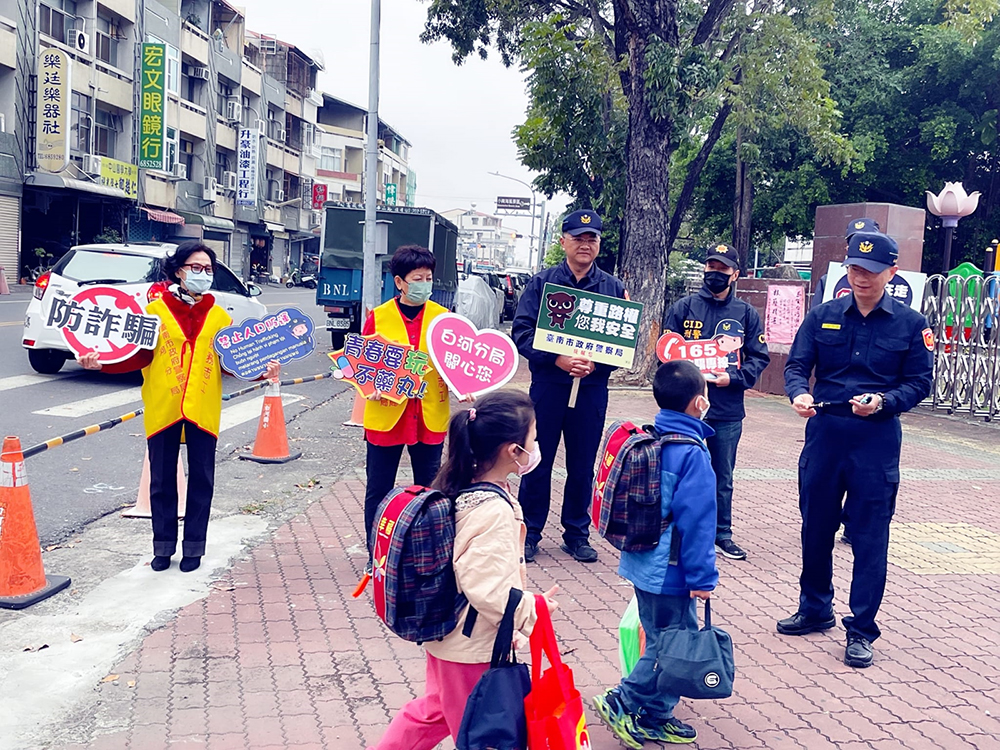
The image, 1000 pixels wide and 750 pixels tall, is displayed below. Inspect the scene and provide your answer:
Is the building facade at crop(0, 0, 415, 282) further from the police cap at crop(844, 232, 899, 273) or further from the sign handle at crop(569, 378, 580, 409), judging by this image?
the police cap at crop(844, 232, 899, 273)

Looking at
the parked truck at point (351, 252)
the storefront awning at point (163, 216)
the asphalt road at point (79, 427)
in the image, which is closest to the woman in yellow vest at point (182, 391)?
the asphalt road at point (79, 427)

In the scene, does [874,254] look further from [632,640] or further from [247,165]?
[247,165]

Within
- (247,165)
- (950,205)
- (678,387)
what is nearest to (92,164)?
(247,165)

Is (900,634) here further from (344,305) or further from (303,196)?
(303,196)

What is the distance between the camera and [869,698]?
388 cm

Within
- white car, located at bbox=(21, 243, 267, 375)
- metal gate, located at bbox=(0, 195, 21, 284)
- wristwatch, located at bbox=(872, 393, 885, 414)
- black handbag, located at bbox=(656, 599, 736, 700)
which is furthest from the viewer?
metal gate, located at bbox=(0, 195, 21, 284)

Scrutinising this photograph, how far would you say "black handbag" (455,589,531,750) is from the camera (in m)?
2.46

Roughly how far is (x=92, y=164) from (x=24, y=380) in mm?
21272

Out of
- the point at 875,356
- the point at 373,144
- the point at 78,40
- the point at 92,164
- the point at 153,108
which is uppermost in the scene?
the point at 78,40

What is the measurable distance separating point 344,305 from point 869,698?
15.0 m

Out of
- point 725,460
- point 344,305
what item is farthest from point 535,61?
point 725,460

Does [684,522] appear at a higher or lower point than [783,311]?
lower

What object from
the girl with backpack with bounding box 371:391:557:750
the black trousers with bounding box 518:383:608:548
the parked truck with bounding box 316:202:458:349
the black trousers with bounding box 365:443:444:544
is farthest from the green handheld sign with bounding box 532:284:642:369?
the parked truck with bounding box 316:202:458:349

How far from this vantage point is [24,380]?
435 inches
